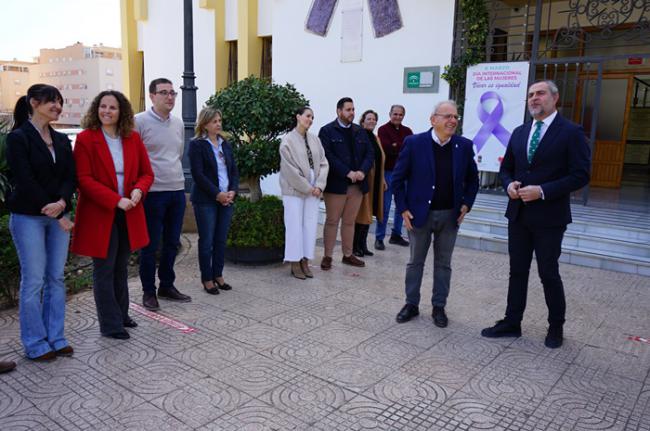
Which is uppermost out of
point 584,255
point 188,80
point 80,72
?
point 80,72

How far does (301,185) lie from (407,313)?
6.04 feet

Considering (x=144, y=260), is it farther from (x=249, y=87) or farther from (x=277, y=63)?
(x=277, y=63)

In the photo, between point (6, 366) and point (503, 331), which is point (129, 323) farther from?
point (503, 331)

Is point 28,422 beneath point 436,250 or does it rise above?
beneath

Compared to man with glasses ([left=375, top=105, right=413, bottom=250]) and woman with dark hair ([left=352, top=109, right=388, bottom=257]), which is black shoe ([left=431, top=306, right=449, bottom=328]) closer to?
woman with dark hair ([left=352, top=109, right=388, bottom=257])

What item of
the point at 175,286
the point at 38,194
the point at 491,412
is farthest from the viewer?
the point at 175,286

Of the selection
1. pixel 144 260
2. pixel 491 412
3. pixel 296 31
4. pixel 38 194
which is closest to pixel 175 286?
pixel 144 260

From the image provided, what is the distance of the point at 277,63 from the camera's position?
12312 millimetres

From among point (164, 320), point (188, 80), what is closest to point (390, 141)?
point (188, 80)

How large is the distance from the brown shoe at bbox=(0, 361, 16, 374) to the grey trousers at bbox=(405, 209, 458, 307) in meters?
3.13

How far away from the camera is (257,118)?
19.6 feet

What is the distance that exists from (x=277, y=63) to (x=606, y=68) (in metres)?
7.24

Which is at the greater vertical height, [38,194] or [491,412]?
[38,194]

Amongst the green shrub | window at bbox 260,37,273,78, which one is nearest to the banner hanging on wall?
Result: the green shrub
